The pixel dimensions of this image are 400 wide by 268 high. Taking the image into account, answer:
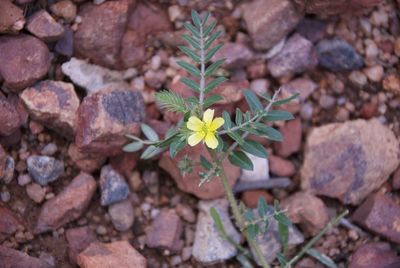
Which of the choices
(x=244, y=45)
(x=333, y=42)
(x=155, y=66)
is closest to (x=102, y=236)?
(x=155, y=66)

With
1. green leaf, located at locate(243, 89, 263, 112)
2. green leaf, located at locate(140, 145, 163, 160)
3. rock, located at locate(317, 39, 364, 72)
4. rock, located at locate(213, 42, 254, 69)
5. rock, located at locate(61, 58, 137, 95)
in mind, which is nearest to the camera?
green leaf, located at locate(243, 89, 263, 112)

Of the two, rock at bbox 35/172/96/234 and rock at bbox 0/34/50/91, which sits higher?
rock at bbox 0/34/50/91

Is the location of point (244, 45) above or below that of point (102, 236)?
above

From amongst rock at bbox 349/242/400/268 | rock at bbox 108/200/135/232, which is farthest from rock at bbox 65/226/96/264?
rock at bbox 349/242/400/268

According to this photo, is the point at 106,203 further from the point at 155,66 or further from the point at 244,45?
the point at 244,45

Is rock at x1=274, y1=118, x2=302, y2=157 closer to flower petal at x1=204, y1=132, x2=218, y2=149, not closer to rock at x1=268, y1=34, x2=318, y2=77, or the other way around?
rock at x1=268, y1=34, x2=318, y2=77

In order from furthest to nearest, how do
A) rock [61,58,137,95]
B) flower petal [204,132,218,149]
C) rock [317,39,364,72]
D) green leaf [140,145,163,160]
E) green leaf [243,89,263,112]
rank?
rock [317,39,364,72]
rock [61,58,137,95]
green leaf [140,145,163,160]
green leaf [243,89,263,112]
flower petal [204,132,218,149]

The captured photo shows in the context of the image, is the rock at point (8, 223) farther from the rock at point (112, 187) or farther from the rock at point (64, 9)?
the rock at point (64, 9)

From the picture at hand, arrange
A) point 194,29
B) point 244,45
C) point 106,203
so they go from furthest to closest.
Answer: point 244,45
point 106,203
point 194,29
